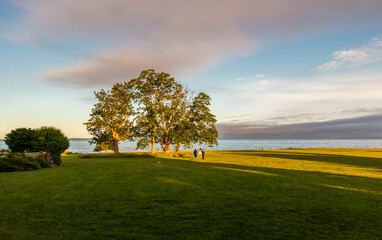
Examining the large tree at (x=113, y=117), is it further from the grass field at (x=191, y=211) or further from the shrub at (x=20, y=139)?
the grass field at (x=191, y=211)

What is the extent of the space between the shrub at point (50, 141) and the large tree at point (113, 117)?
19.0 m

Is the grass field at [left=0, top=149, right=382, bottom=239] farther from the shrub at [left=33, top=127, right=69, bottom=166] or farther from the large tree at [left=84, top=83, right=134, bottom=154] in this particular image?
the large tree at [left=84, top=83, right=134, bottom=154]

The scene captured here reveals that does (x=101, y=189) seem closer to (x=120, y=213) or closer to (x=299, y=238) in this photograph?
(x=120, y=213)

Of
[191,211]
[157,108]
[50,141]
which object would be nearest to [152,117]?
[157,108]

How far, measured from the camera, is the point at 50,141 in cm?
3181

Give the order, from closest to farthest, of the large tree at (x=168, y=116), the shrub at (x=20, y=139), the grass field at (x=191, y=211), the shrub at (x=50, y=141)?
1. the grass field at (x=191, y=211)
2. the shrub at (x=50, y=141)
3. the shrub at (x=20, y=139)
4. the large tree at (x=168, y=116)

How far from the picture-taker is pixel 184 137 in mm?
50719

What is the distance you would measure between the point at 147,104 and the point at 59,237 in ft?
148

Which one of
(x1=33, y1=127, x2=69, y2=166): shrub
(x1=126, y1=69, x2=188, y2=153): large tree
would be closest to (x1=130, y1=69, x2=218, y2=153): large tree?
(x1=126, y1=69, x2=188, y2=153): large tree

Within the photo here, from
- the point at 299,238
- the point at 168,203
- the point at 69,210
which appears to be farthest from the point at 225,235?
the point at 69,210

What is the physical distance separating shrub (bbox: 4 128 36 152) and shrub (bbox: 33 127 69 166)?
2.65 meters

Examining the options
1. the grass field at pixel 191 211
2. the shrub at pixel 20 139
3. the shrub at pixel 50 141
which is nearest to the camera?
the grass field at pixel 191 211

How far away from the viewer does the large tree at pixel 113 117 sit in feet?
172

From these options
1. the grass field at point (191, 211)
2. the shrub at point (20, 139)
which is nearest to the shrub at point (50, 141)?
the shrub at point (20, 139)
